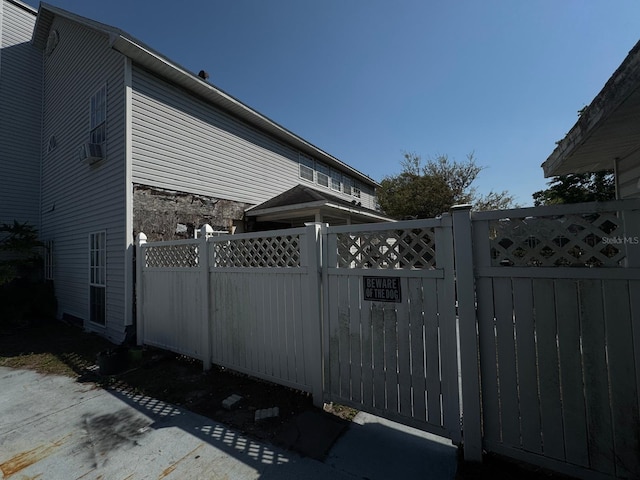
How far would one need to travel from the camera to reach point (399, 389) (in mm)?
2621

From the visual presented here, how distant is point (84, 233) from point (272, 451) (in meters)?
7.44

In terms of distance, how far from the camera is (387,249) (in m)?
2.77

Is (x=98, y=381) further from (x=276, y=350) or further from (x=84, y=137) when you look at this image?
(x=84, y=137)

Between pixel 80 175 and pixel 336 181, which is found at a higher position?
pixel 336 181

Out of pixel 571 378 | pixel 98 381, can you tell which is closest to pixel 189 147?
pixel 98 381

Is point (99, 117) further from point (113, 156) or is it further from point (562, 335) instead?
point (562, 335)

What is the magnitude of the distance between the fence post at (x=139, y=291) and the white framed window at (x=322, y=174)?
827 cm

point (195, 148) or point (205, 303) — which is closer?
point (205, 303)

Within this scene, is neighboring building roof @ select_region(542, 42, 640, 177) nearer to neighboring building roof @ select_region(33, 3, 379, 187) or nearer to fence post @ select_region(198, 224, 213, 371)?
fence post @ select_region(198, 224, 213, 371)

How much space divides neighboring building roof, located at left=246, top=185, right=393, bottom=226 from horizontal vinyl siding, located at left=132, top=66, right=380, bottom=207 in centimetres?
88

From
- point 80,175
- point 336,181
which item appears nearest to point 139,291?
point 80,175

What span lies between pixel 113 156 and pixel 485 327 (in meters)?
7.31

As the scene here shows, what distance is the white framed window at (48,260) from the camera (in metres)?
9.10

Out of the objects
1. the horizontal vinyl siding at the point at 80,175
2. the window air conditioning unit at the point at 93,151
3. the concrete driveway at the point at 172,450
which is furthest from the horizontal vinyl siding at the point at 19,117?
the concrete driveway at the point at 172,450
